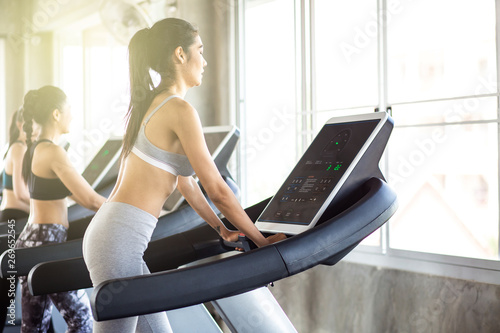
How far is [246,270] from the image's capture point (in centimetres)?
124

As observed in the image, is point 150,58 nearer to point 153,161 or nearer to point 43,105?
point 153,161

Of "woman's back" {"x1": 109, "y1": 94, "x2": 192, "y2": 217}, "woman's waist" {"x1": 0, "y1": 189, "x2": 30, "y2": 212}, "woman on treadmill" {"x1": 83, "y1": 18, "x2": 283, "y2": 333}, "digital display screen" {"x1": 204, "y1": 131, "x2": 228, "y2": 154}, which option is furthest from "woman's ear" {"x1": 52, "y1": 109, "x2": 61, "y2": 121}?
"woman's back" {"x1": 109, "y1": 94, "x2": 192, "y2": 217}

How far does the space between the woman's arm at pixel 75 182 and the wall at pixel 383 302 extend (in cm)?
157

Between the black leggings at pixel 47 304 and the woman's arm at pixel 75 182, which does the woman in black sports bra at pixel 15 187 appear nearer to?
the black leggings at pixel 47 304

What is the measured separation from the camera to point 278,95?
3953 mm

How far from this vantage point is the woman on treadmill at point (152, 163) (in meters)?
1.41

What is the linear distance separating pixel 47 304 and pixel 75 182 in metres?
0.58

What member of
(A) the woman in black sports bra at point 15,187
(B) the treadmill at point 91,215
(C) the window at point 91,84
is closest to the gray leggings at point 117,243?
(B) the treadmill at point 91,215

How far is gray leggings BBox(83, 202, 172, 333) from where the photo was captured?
1.42 m

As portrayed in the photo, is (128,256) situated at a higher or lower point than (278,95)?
lower

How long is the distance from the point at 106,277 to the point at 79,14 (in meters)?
5.83

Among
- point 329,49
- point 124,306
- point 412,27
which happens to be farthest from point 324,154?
point 329,49

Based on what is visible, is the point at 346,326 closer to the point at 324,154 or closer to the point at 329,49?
the point at 329,49

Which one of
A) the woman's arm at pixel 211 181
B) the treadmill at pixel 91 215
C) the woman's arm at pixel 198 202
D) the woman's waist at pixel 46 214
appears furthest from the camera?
the woman's waist at pixel 46 214
